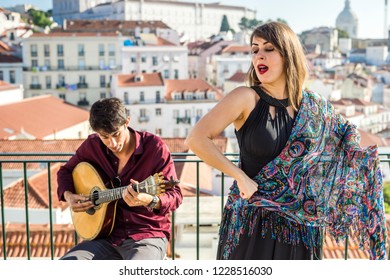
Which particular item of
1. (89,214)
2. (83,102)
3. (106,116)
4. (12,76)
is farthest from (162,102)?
(106,116)

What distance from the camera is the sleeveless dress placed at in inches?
76.2

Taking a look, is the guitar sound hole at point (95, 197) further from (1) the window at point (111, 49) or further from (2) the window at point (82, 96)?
(1) the window at point (111, 49)

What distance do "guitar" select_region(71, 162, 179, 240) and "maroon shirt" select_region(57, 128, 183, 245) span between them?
4 cm

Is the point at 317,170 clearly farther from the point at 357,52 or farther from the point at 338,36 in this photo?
the point at 338,36

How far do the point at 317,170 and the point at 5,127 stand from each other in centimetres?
2551

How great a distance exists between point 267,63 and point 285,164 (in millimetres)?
353

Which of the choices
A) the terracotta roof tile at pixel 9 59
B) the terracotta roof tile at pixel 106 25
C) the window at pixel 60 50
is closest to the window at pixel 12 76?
the terracotta roof tile at pixel 9 59

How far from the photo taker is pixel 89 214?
2480mm

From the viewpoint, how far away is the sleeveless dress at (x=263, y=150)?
193 centimetres

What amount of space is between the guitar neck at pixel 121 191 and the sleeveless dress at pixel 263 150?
1.34 ft

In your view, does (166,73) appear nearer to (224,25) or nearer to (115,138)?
(115,138)

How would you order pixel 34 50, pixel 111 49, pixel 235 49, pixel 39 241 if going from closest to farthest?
pixel 39 241, pixel 34 50, pixel 111 49, pixel 235 49

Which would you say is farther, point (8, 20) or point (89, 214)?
point (8, 20)

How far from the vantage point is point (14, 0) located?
68.2m
